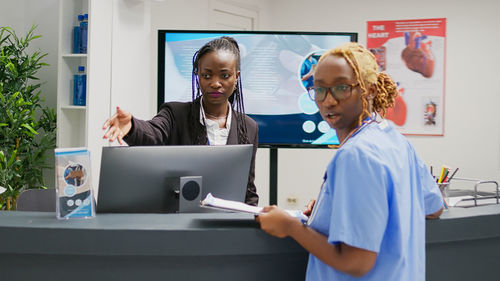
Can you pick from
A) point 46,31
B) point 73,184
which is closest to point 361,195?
point 73,184

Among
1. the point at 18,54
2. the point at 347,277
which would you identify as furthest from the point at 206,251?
the point at 18,54

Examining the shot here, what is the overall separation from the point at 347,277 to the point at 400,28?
431 cm

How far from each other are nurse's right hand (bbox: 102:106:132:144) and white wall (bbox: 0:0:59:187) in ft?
7.40

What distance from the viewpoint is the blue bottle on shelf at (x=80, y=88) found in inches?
146

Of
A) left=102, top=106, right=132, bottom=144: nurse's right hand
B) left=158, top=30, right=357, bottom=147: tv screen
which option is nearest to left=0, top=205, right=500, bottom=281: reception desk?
left=102, top=106, right=132, bottom=144: nurse's right hand

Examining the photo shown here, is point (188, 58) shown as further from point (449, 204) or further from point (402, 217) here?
point (402, 217)

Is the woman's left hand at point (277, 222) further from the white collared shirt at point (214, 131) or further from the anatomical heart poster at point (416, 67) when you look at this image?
the anatomical heart poster at point (416, 67)

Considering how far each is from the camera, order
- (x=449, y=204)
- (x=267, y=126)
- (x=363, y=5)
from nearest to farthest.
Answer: (x=449, y=204) → (x=267, y=126) → (x=363, y=5)

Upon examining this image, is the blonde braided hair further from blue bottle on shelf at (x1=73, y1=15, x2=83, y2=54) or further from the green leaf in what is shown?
blue bottle on shelf at (x1=73, y1=15, x2=83, y2=54)

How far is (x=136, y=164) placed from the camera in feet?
5.47

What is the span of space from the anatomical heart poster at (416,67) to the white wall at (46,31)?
298cm

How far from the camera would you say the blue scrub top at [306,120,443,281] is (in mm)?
1172

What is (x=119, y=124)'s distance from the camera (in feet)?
6.43

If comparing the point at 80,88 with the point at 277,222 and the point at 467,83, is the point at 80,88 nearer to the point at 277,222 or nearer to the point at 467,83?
the point at 277,222
